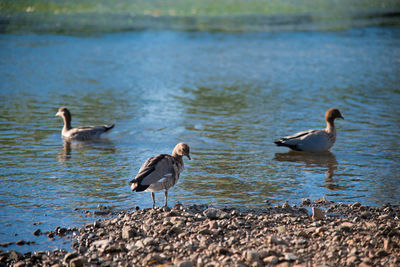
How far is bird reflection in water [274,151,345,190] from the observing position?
37.8 ft

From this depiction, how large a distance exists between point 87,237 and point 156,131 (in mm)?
7363

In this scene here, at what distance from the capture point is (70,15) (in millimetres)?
42344

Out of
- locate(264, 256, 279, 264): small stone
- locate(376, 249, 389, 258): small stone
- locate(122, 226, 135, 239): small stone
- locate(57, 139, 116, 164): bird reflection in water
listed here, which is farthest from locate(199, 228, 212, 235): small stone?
locate(57, 139, 116, 164): bird reflection in water

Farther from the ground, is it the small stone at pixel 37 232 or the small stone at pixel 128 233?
the small stone at pixel 128 233

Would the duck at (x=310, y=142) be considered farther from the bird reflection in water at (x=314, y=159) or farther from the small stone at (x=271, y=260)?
the small stone at (x=271, y=260)

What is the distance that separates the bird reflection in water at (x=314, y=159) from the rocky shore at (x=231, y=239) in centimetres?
298

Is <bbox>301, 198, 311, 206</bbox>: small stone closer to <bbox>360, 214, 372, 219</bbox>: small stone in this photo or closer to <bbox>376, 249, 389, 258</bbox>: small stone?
<bbox>360, 214, 372, 219</bbox>: small stone

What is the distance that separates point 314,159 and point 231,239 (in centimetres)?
594

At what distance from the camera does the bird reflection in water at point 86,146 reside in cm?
1280

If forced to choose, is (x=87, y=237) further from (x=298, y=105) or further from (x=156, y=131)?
(x=298, y=105)

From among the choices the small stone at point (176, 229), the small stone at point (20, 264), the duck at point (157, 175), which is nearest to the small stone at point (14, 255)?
the small stone at point (20, 264)

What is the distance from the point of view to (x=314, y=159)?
12.5m

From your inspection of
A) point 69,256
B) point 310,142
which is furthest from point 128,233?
point 310,142

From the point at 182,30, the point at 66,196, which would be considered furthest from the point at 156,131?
Answer: the point at 182,30
